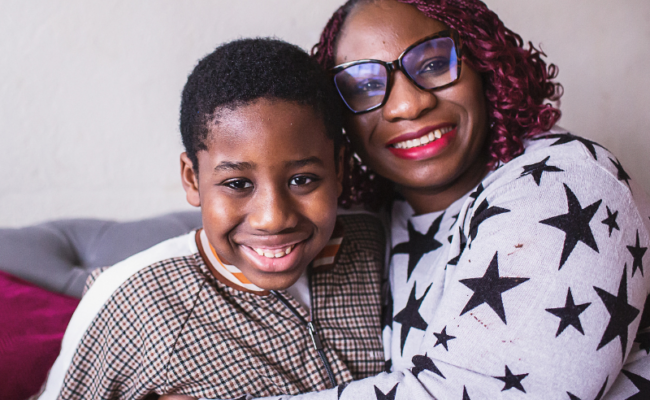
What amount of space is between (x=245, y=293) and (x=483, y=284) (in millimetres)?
500

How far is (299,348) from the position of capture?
1097 mm

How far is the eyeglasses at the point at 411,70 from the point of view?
1.10 metres

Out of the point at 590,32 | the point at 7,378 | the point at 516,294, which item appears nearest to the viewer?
the point at 516,294

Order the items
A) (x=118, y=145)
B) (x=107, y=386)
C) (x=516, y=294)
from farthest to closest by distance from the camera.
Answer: (x=118, y=145)
(x=107, y=386)
(x=516, y=294)

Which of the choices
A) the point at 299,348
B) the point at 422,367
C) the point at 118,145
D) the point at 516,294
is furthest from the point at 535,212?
the point at 118,145

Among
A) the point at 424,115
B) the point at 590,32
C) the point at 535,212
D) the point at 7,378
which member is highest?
the point at 590,32

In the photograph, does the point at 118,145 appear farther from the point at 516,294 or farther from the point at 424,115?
the point at 516,294

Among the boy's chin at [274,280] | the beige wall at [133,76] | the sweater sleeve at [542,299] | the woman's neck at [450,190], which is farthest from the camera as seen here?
the beige wall at [133,76]

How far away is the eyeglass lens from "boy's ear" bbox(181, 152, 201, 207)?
0.39m

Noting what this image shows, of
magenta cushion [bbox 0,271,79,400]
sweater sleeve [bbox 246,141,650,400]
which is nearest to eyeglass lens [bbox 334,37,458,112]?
sweater sleeve [bbox 246,141,650,400]

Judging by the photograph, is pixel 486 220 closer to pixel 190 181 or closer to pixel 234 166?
pixel 234 166

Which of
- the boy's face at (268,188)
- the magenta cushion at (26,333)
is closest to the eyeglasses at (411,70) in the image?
the boy's face at (268,188)

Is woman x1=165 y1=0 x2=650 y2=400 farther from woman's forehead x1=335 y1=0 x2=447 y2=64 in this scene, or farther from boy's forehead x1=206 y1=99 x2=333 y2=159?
boy's forehead x1=206 y1=99 x2=333 y2=159

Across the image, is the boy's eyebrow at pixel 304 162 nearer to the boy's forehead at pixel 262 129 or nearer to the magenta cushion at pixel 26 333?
the boy's forehead at pixel 262 129
